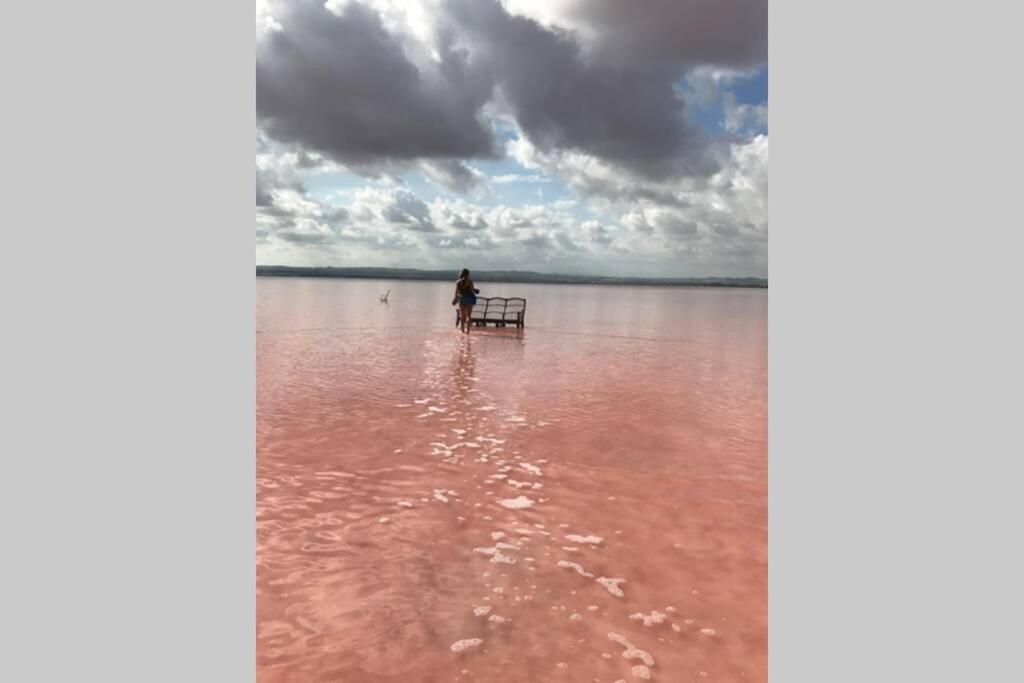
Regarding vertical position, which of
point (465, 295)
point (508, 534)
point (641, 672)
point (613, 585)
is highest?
point (465, 295)

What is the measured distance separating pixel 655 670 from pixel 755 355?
690 inches

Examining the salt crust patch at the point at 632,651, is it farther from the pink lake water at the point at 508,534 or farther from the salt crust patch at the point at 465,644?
the salt crust patch at the point at 465,644

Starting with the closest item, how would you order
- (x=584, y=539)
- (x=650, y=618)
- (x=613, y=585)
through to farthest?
1. (x=650, y=618)
2. (x=613, y=585)
3. (x=584, y=539)

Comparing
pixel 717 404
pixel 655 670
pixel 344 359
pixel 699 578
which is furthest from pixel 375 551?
pixel 344 359

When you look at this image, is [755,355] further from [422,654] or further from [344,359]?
[422,654]

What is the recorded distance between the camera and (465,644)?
3.74 metres

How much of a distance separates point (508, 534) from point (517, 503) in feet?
2.39

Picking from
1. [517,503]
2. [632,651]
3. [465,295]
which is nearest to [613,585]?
[632,651]

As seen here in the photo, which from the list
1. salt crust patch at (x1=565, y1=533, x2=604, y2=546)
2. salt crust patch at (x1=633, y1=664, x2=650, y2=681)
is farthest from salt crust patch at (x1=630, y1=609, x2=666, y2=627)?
salt crust patch at (x1=565, y1=533, x2=604, y2=546)

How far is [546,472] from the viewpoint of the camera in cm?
698

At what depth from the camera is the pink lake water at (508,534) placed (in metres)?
3.68

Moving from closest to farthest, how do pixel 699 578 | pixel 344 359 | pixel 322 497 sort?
pixel 699 578 < pixel 322 497 < pixel 344 359

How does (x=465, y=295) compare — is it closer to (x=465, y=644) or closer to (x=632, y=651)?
(x=465, y=644)

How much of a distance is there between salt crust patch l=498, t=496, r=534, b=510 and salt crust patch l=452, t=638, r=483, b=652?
2080 millimetres
